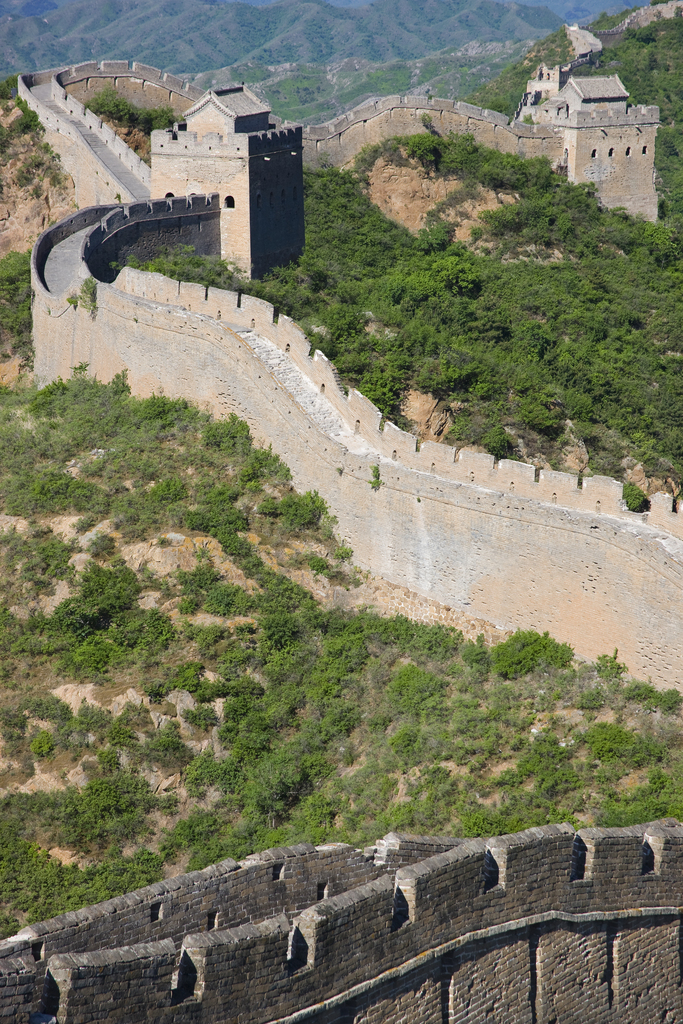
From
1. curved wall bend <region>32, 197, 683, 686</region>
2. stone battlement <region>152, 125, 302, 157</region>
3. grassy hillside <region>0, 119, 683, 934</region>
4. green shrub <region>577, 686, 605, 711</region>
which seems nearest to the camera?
grassy hillside <region>0, 119, 683, 934</region>

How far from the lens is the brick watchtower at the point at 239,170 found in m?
30.8

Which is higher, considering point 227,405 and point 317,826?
point 227,405

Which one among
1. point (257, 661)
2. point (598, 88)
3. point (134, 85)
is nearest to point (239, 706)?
point (257, 661)

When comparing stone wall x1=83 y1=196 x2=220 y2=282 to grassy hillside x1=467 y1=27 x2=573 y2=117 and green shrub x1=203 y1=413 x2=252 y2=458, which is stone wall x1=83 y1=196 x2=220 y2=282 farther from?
grassy hillside x1=467 y1=27 x2=573 y2=117

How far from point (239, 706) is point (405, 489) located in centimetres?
464

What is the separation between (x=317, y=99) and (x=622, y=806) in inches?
4215

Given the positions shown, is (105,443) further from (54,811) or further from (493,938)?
(493,938)

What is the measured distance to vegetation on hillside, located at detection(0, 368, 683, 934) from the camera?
18422mm

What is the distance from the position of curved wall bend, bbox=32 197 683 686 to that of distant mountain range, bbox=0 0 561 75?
416 feet

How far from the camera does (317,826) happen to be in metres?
19.1

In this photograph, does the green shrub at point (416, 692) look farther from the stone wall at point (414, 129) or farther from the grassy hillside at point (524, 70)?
the grassy hillside at point (524, 70)

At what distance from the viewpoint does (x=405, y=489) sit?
22.2 metres

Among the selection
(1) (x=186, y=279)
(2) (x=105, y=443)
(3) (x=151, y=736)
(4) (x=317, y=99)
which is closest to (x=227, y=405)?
(2) (x=105, y=443)

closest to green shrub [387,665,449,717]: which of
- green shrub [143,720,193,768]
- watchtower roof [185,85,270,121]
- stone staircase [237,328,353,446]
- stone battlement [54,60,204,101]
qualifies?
green shrub [143,720,193,768]
